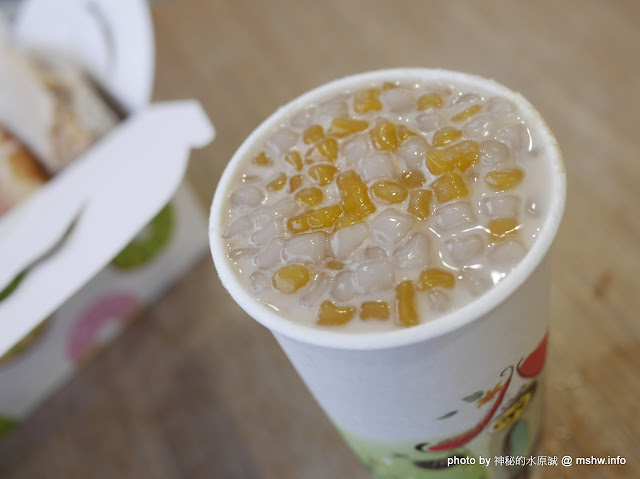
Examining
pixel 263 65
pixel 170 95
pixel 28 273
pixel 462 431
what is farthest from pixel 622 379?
pixel 170 95

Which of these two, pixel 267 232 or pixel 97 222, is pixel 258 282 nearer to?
pixel 267 232

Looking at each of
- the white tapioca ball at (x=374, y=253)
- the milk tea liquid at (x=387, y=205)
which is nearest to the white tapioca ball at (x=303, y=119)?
the milk tea liquid at (x=387, y=205)

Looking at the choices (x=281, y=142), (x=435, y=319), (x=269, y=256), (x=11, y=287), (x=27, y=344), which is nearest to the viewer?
(x=435, y=319)

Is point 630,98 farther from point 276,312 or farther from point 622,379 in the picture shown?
point 276,312

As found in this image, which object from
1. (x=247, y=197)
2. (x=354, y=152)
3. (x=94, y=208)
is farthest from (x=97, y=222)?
(x=354, y=152)

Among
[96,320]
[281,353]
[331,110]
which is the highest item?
[331,110]

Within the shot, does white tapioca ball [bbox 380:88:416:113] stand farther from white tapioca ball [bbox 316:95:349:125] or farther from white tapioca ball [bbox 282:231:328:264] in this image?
white tapioca ball [bbox 282:231:328:264]
